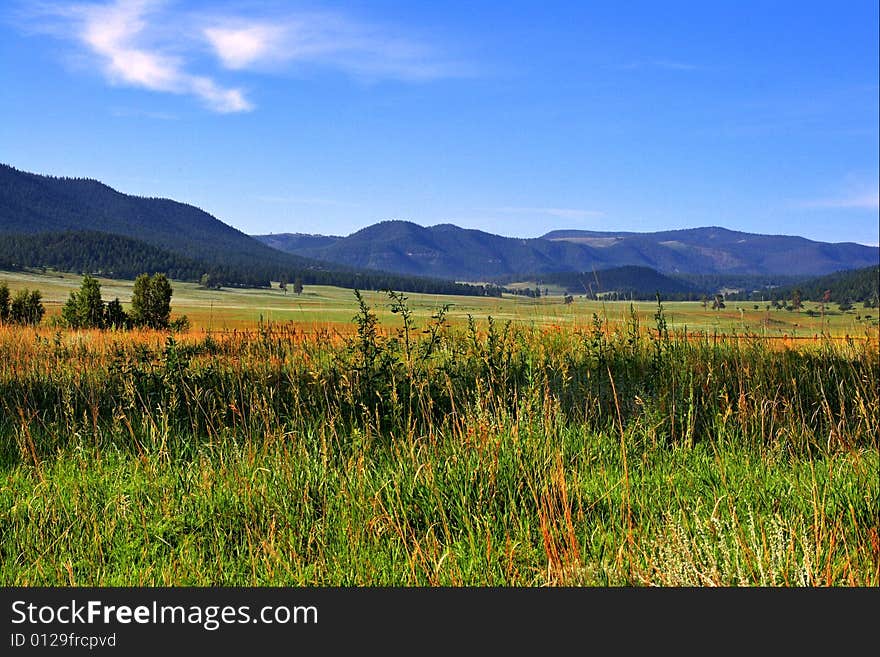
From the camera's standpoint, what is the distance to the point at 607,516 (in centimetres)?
382

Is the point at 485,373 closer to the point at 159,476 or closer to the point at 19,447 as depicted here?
the point at 159,476

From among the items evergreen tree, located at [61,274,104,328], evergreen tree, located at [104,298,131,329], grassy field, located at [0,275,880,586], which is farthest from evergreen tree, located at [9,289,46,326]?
grassy field, located at [0,275,880,586]

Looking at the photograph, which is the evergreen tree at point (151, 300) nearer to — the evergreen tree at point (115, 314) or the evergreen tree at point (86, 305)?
the evergreen tree at point (115, 314)

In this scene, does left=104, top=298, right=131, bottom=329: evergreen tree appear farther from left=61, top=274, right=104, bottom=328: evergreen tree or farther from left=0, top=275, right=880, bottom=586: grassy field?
left=0, top=275, right=880, bottom=586: grassy field

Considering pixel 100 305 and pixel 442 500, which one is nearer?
pixel 442 500

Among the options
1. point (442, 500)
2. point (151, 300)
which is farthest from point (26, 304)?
point (442, 500)

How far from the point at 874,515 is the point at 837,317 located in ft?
30.7

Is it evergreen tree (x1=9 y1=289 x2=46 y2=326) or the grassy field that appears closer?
the grassy field

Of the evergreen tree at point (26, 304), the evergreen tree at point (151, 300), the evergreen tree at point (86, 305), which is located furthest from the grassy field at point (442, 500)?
the evergreen tree at point (151, 300)

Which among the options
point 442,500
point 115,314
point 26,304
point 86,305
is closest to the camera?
point 442,500

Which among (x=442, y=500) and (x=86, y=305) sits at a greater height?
(x=86, y=305)

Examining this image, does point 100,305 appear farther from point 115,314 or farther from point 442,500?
point 442,500

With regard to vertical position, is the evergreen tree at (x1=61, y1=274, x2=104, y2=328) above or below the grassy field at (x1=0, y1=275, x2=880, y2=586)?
above

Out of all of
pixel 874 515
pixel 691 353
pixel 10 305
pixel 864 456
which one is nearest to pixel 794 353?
pixel 691 353
